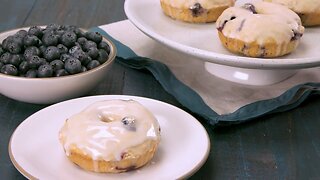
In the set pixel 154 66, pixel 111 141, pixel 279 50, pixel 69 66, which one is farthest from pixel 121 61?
pixel 111 141

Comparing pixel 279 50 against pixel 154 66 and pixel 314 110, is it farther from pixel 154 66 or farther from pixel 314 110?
pixel 154 66

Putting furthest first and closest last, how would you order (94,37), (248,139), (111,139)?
(94,37) < (248,139) < (111,139)

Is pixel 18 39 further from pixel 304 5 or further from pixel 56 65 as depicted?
pixel 304 5

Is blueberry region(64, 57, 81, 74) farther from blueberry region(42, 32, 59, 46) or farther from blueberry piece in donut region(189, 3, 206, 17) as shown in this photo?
blueberry piece in donut region(189, 3, 206, 17)

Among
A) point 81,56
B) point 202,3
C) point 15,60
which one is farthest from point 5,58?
point 202,3

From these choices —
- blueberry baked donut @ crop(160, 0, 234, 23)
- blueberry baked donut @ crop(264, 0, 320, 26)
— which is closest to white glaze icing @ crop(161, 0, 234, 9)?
blueberry baked donut @ crop(160, 0, 234, 23)

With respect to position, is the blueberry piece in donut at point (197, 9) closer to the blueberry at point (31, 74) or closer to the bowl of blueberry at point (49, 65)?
the bowl of blueberry at point (49, 65)
